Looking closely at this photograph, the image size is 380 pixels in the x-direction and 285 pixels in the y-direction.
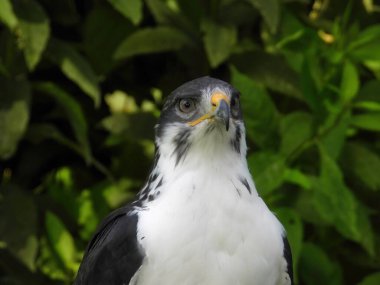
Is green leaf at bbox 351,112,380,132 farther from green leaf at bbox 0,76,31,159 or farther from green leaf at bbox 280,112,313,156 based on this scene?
green leaf at bbox 0,76,31,159

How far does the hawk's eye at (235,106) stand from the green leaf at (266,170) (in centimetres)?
119

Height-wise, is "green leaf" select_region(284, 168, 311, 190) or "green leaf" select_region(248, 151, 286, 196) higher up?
"green leaf" select_region(248, 151, 286, 196)

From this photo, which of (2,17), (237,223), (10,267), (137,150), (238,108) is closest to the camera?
(237,223)

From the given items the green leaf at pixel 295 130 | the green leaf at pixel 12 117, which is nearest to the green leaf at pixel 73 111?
the green leaf at pixel 12 117

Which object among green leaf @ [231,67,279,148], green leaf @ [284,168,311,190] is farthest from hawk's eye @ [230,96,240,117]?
green leaf @ [284,168,311,190]

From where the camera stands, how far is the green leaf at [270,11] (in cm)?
514

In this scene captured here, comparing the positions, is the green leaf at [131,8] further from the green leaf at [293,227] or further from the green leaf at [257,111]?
the green leaf at [293,227]

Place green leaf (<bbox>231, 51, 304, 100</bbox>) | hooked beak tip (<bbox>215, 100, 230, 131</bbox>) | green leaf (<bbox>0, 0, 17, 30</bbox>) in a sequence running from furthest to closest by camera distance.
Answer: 1. green leaf (<bbox>231, 51, 304, 100</bbox>)
2. green leaf (<bbox>0, 0, 17, 30</bbox>)
3. hooked beak tip (<bbox>215, 100, 230, 131</bbox>)

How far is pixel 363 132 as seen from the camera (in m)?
5.72

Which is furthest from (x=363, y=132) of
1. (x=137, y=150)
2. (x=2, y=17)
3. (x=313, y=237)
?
(x=2, y=17)

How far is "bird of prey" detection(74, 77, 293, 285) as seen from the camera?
357 cm

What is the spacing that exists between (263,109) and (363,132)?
0.81 metres

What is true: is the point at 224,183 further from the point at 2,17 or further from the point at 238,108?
the point at 2,17

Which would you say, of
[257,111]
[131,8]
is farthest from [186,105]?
[131,8]
